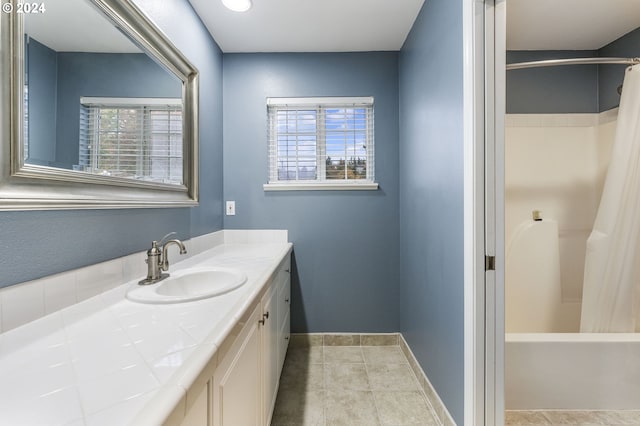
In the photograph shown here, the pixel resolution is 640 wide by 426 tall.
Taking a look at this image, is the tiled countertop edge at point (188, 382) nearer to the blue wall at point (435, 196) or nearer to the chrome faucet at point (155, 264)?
the chrome faucet at point (155, 264)

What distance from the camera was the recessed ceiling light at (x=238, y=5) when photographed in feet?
5.60

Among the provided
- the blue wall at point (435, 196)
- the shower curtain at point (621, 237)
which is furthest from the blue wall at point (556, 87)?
the blue wall at point (435, 196)

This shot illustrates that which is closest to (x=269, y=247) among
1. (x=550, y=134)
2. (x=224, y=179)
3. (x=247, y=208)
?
(x=247, y=208)

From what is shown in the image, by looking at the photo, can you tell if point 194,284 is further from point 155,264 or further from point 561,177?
point 561,177

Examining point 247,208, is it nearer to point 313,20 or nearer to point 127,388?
point 313,20

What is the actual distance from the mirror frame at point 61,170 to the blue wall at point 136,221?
53 mm

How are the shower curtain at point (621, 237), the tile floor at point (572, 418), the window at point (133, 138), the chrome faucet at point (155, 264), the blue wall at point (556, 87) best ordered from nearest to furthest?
the window at point (133, 138)
the chrome faucet at point (155, 264)
the tile floor at point (572, 418)
the shower curtain at point (621, 237)
the blue wall at point (556, 87)

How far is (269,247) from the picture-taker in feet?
6.81

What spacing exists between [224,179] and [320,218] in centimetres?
88

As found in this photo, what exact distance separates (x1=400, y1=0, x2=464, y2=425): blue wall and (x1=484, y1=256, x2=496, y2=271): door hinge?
11cm

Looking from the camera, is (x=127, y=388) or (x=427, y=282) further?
(x=427, y=282)

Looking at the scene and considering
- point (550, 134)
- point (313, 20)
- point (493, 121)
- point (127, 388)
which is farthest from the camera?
point (550, 134)

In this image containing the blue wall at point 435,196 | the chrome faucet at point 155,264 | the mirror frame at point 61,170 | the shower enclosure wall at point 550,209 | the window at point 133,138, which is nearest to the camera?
the mirror frame at point 61,170

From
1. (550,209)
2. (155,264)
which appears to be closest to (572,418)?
(550,209)
